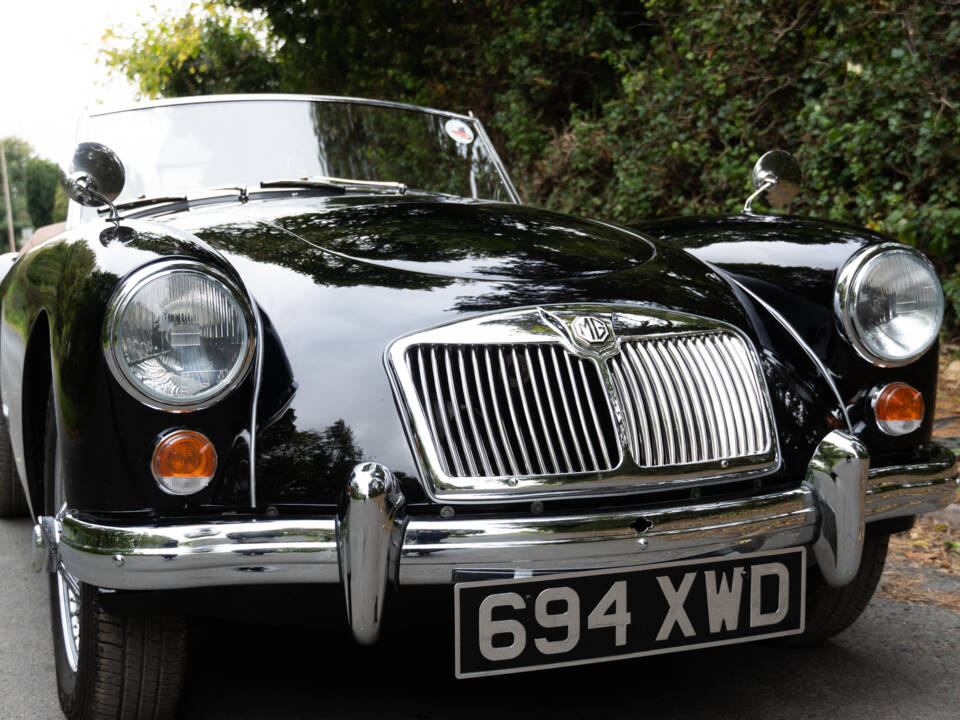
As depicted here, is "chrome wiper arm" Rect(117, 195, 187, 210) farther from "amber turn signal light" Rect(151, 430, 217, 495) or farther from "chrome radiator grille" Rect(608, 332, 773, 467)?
"chrome radiator grille" Rect(608, 332, 773, 467)

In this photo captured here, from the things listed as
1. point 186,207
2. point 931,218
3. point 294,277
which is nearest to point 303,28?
point 931,218

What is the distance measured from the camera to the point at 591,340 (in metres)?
2.08

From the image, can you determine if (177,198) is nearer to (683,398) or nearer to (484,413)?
(484,413)

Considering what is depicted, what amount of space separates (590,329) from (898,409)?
83cm

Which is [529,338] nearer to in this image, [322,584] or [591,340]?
[591,340]

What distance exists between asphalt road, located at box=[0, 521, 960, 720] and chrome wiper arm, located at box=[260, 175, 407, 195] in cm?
127

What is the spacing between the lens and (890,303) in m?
2.49

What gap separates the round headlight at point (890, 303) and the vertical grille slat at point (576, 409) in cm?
43

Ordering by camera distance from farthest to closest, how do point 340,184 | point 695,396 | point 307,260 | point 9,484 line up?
point 9,484
point 340,184
point 307,260
point 695,396

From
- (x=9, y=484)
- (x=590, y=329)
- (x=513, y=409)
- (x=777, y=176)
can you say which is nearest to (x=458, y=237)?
(x=590, y=329)

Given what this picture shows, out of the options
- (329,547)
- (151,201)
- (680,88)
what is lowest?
(329,547)

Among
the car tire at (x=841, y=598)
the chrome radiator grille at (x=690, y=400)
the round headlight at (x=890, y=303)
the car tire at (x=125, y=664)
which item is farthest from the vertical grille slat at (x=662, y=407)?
the car tire at (x=125, y=664)

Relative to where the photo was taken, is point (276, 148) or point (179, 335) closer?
point (179, 335)

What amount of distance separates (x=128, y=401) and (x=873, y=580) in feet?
6.09
